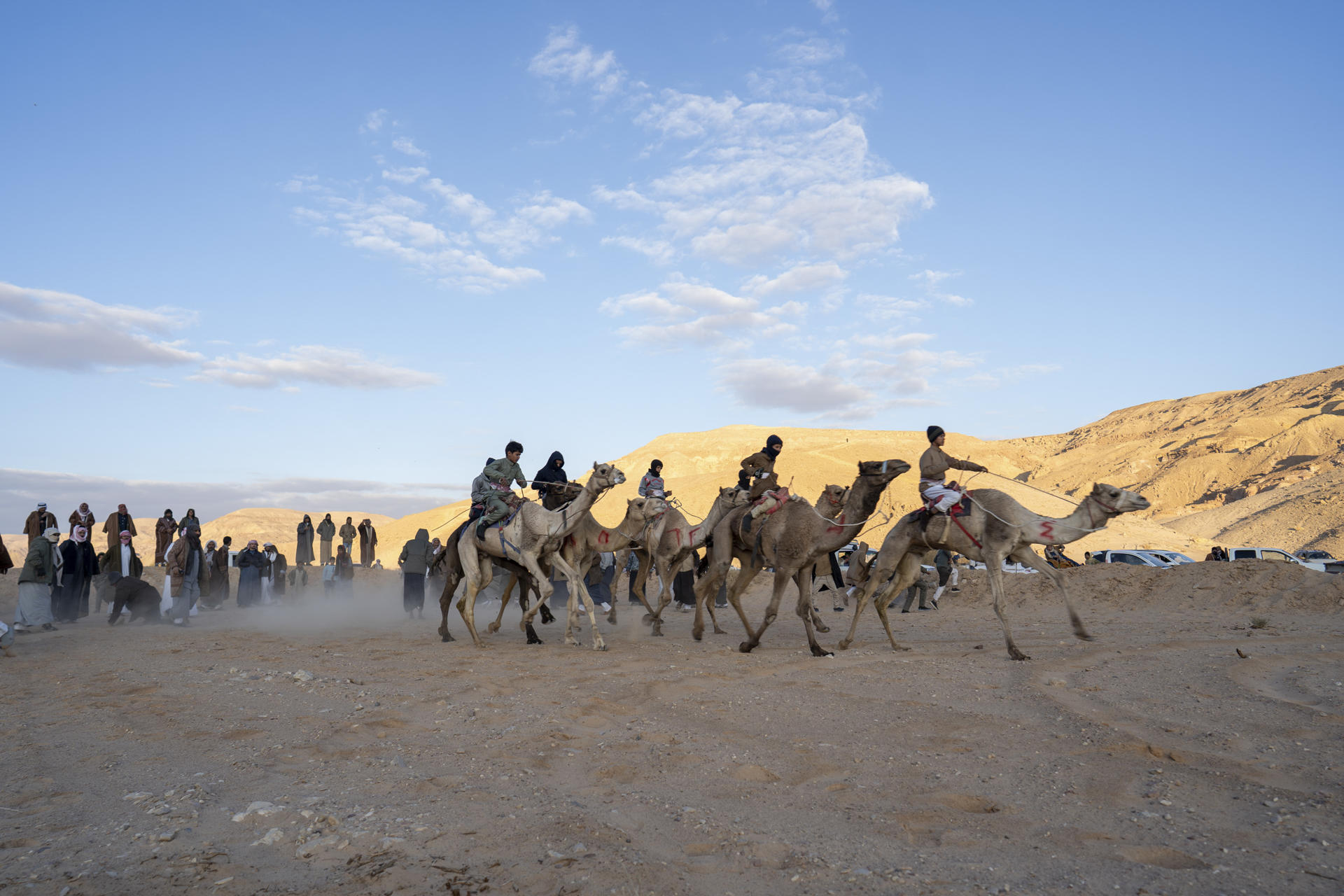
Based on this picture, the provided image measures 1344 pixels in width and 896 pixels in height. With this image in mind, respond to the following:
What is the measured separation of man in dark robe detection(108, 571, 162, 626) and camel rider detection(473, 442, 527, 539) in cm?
1078

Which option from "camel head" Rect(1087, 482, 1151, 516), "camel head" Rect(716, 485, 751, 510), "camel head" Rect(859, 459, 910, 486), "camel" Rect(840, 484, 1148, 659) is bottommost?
"camel" Rect(840, 484, 1148, 659)

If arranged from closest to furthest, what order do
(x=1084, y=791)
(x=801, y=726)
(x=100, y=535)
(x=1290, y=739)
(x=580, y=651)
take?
1. (x=1084, y=791)
2. (x=1290, y=739)
3. (x=801, y=726)
4. (x=580, y=651)
5. (x=100, y=535)

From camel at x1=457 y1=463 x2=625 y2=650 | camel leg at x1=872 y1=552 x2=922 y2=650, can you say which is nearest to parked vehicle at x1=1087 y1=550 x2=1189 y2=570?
camel leg at x1=872 y1=552 x2=922 y2=650

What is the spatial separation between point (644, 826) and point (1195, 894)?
8.95ft

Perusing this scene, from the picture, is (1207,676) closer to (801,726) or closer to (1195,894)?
(801,726)

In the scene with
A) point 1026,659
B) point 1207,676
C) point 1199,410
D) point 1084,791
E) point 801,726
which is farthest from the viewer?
point 1199,410

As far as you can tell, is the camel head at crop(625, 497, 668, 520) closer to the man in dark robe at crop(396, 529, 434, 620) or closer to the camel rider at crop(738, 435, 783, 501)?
the camel rider at crop(738, 435, 783, 501)

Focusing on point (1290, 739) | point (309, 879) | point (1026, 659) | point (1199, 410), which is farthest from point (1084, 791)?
point (1199, 410)

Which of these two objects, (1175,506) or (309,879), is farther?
(1175,506)

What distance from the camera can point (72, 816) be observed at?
16.3 ft

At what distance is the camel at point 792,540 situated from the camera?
1181cm

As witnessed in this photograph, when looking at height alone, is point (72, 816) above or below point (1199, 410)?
below

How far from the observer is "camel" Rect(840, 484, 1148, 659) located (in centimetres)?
1175

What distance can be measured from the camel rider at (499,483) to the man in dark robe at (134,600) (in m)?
10.8
